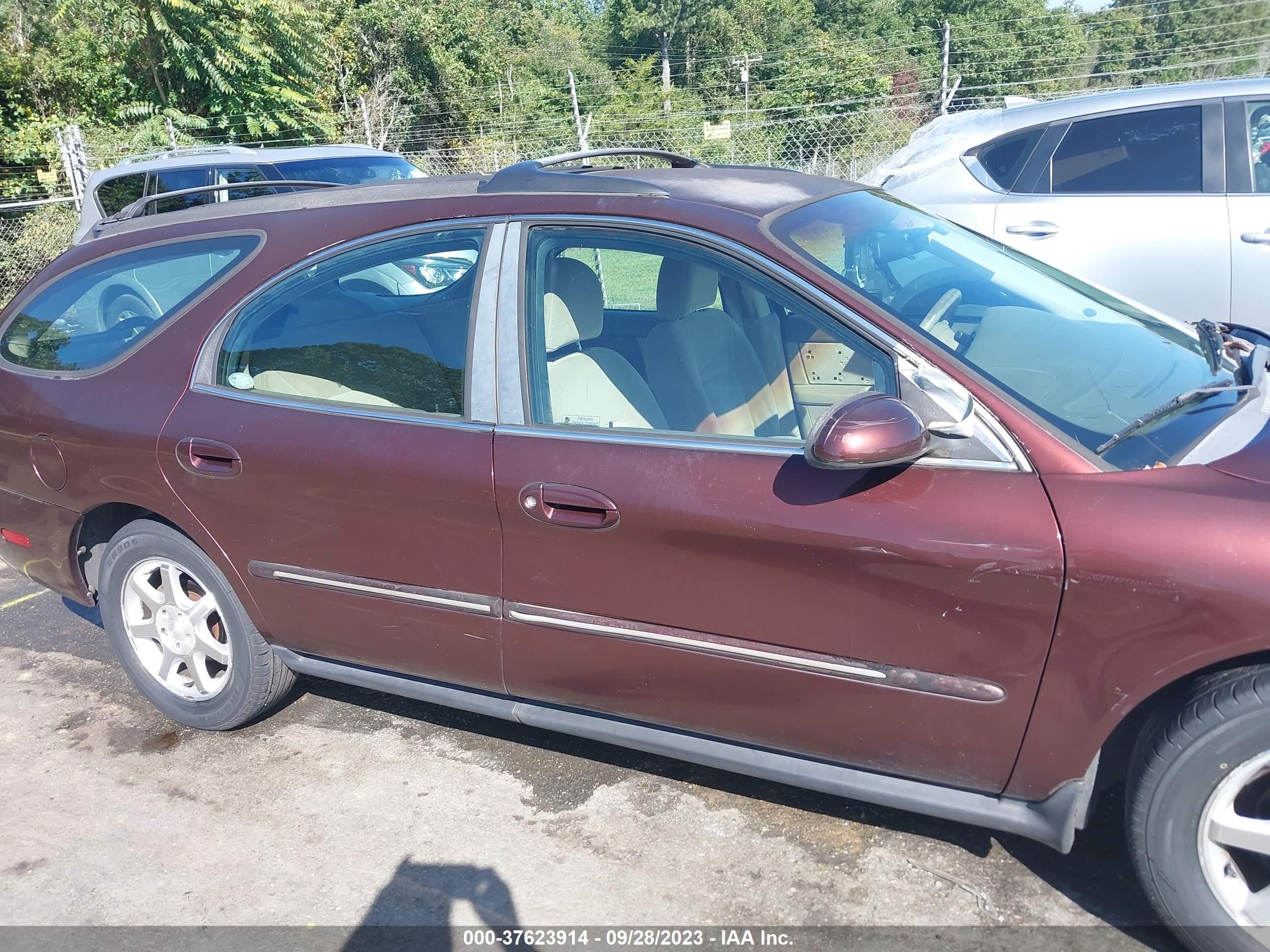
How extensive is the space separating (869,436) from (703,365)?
0.72 meters

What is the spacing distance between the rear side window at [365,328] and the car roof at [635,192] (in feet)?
0.61

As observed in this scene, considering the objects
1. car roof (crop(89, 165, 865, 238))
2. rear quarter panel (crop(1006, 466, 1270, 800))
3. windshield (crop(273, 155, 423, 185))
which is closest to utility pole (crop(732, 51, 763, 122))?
windshield (crop(273, 155, 423, 185))

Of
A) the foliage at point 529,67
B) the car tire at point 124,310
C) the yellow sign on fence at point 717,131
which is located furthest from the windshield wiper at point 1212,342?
the foliage at point 529,67

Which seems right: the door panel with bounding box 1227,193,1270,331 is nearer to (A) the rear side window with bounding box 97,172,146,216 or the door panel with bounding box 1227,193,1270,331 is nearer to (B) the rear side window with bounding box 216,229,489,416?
(B) the rear side window with bounding box 216,229,489,416

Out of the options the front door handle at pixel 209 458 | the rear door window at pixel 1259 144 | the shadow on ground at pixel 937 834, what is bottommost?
the shadow on ground at pixel 937 834

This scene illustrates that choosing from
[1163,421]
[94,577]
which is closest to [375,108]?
[94,577]

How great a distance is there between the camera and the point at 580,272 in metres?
2.95

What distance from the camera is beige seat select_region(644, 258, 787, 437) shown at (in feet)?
8.48

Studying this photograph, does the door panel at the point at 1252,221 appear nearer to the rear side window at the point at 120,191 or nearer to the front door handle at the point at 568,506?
the front door handle at the point at 568,506

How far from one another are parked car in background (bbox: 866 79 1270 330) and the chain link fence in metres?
11.5

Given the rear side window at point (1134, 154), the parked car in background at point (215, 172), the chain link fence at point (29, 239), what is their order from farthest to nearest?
the chain link fence at point (29, 239) < the parked car in background at point (215, 172) < the rear side window at point (1134, 154)

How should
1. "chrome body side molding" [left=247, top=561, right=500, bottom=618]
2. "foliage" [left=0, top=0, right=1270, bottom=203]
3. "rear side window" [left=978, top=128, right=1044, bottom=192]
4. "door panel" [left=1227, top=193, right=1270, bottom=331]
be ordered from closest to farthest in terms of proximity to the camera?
"chrome body side molding" [left=247, top=561, right=500, bottom=618], "door panel" [left=1227, top=193, right=1270, bottom=331], "rear side window" [left=978, top=128, right=1044, bottom=192], "foliage" [left=0, top=0, right=1270, bottom=203]

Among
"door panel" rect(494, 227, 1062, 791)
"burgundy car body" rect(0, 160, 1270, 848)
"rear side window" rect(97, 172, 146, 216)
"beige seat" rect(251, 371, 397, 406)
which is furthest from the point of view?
"rear side window" rect(97, 172, 146, 216)

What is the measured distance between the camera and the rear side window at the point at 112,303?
3.29 meters
